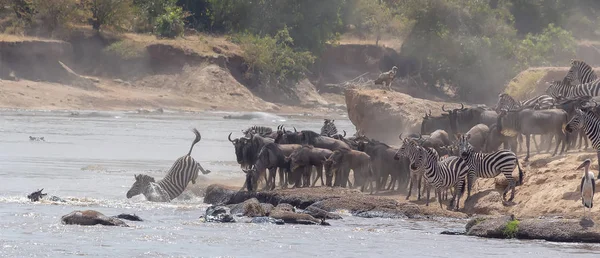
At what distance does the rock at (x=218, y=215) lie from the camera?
684 inches

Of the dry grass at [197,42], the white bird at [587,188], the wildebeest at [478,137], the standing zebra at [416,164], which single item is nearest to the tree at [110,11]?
the dry grass at [197,42]

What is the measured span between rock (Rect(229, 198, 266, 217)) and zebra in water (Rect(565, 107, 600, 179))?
555cm

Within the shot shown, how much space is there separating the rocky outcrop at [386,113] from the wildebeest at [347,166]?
23.0 ft

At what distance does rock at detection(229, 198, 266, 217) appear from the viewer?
1794 cm

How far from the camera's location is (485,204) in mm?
18734

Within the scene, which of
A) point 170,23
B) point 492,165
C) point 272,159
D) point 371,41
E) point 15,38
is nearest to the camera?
point 492,165

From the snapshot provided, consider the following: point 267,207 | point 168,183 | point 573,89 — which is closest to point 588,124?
point 267,207

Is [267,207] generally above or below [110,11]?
below

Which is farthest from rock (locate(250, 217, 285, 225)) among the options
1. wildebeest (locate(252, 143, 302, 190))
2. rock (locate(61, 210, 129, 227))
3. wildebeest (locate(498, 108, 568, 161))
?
wildebeest (locate(498, 108, 568, 161))

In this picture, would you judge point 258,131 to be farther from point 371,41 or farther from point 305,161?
point 371,41

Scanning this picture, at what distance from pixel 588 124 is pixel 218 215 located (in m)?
6.43

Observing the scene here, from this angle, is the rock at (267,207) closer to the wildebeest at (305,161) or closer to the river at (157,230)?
the river at (157,230)

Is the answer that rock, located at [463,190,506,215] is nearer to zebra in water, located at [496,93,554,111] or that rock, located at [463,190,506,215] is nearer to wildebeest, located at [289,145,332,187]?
wildebeest, located at [289,145,332,187]

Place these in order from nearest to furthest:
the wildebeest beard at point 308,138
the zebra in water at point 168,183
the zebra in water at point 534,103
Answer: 1. the zebra in water at point 168,183
2. the wildebeest beard at point 308,138
3. the zebra in water at point 534,103
